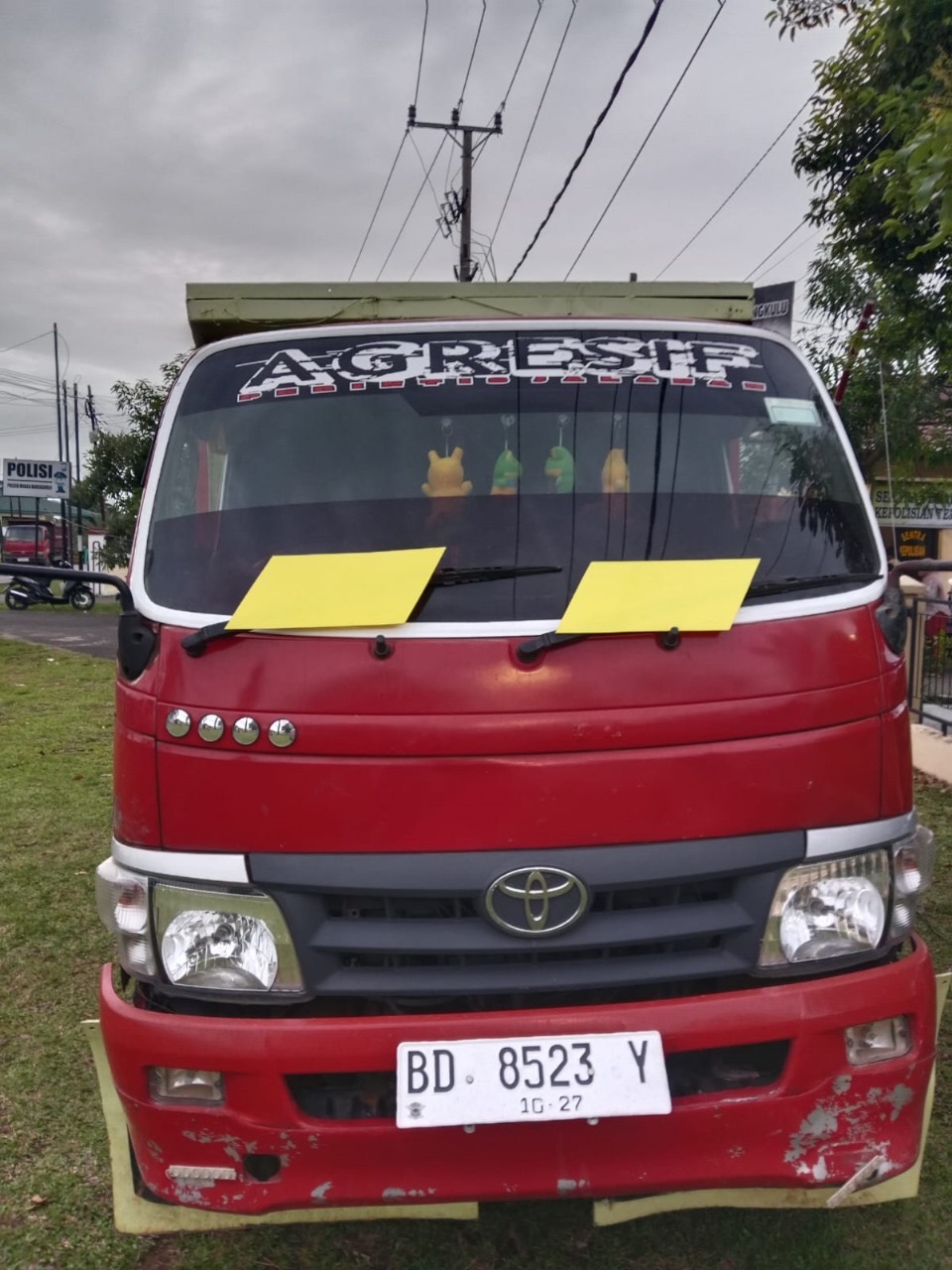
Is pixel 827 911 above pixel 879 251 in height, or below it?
below

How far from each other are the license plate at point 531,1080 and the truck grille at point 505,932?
10cm

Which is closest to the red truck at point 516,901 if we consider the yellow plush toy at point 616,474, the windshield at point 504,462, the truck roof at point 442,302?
the windshield at point 504,462

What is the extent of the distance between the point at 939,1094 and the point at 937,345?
4.94 meters

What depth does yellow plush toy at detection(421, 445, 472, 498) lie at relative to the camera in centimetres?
247

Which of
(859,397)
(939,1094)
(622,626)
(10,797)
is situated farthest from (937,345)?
(10,797)

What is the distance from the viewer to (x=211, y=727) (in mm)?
2021

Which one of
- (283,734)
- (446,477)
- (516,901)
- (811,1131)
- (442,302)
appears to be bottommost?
(811,1131)

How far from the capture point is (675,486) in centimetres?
248

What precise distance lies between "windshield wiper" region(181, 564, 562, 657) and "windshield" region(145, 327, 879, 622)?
0.02m

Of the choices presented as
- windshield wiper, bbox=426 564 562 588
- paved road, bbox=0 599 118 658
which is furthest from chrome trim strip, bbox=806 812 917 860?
paved road, bbox=0 599 118 658

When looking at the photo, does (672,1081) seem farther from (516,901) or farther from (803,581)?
(803,581)

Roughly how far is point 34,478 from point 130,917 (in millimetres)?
35001

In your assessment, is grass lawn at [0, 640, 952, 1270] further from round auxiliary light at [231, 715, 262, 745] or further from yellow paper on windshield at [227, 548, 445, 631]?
yellow paper on windshield at [227, 548, 445, 631]

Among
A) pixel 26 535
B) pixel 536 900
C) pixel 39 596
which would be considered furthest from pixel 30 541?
pixel 536 900
